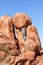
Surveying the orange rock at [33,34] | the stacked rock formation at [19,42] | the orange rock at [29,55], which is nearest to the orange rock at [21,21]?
the stacked rock formation at [19,42]

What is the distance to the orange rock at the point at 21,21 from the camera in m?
31.4

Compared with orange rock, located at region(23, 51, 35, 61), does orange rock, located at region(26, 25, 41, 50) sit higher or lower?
higher

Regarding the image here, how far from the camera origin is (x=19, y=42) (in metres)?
31.5

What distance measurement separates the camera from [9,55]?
2716 cm

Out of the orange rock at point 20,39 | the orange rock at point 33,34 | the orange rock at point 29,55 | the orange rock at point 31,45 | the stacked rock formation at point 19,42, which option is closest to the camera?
the stacked rock formation at point 19,42

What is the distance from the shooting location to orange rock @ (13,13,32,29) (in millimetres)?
31406

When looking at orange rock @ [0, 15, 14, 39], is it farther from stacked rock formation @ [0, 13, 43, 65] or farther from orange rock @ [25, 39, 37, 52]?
orange rock @ [25, 39, 37, 52]

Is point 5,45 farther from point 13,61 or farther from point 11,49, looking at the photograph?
point 13,61

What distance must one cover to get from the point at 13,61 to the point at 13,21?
755cm

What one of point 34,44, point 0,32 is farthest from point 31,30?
point 0,32

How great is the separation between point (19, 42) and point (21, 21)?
118 inches

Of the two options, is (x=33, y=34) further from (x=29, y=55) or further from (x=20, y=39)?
(x=29, y=55)

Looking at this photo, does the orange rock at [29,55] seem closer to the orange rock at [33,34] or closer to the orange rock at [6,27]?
the orange rock at [33,34]

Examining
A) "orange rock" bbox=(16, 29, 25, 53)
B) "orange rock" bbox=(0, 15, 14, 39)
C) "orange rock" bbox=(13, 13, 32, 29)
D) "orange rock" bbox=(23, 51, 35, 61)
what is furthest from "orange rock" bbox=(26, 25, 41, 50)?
"orange rock" bbox=(0, 15, 14, 39)
